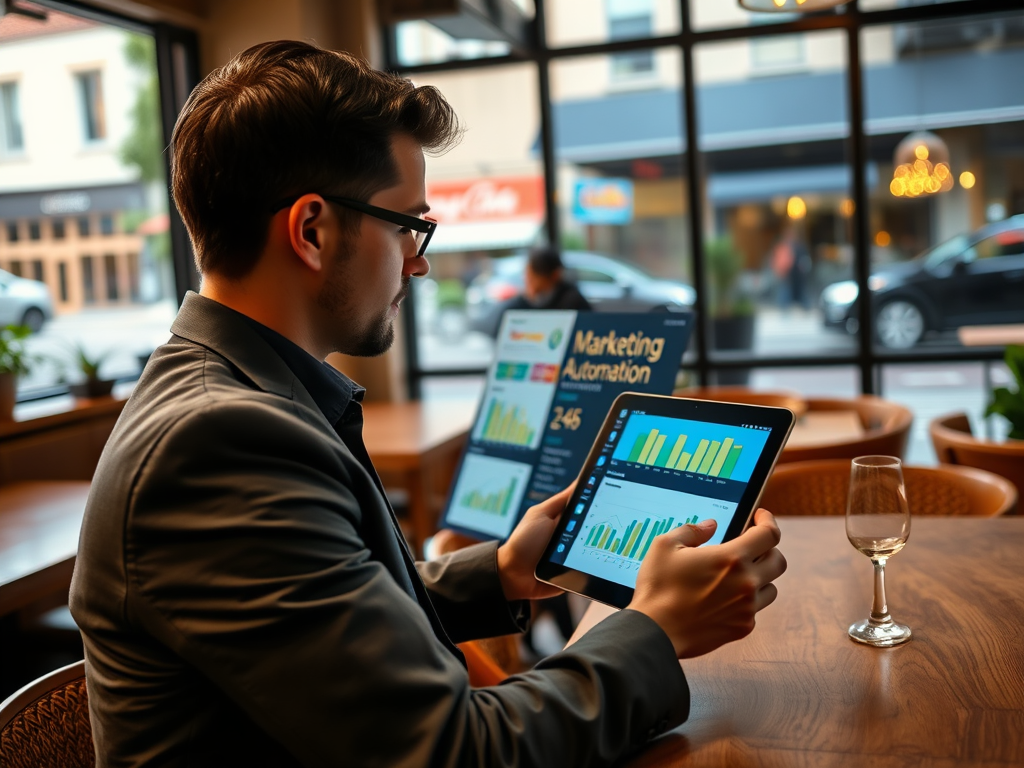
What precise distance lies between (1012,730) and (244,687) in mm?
790

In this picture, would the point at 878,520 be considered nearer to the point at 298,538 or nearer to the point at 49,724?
the point at 298,538

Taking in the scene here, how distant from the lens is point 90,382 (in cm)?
417

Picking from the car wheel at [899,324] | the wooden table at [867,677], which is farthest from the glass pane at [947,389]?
the wooden table at [867,677]

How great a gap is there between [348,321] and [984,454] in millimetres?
2423

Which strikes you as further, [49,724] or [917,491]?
[917,491]

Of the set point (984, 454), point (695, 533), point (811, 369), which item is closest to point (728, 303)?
point (811, 369)

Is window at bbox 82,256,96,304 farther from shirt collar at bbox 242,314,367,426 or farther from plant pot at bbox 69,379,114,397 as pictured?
shirt collar at bbox 242,314,367,426

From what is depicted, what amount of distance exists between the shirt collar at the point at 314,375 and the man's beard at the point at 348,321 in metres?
0.04

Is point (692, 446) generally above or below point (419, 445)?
above

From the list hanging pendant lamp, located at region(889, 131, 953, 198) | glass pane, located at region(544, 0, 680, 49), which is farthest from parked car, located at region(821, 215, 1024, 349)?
glass pane, located at region(544, 0, 680, 49)

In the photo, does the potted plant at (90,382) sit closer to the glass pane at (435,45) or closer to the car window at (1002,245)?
the glass pane at (435,45)

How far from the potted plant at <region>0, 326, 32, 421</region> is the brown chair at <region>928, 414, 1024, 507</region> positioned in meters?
3.41

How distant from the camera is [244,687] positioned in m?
0.81

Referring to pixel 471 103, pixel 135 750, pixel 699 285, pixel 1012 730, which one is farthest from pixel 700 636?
pixel 471 103
